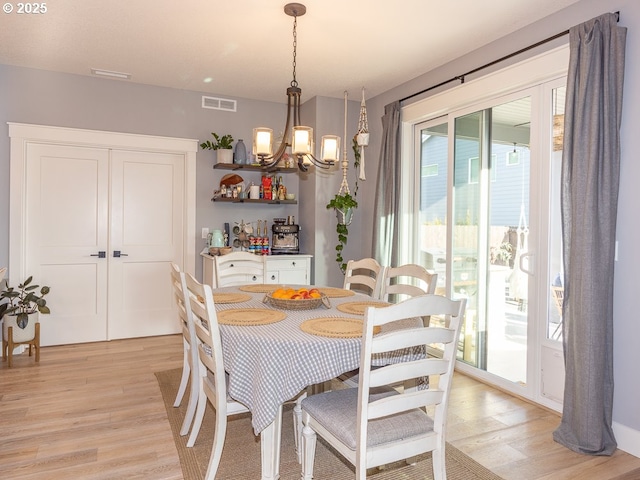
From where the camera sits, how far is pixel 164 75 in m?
4.22

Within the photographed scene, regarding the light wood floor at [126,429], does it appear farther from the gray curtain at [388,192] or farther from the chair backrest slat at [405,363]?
the gray curtain at [388,192]

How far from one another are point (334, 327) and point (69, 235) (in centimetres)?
352

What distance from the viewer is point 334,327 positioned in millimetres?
2020

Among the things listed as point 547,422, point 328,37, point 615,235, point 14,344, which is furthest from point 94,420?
point 615,235

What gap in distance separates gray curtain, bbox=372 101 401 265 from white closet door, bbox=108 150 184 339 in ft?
6.97

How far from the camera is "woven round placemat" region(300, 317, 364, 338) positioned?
1.91 meters

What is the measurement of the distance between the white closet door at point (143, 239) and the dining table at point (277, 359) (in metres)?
2.91

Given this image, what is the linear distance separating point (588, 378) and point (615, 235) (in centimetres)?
82

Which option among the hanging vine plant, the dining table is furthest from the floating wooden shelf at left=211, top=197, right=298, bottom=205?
the dining table

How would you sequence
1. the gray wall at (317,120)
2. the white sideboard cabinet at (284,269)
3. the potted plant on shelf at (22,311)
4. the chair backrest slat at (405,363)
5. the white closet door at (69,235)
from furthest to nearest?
the white sideboard cabinet at (284,269) → the white closet door at (69,235) → the potted plant on shelf at (22,311) → the gray wall at (317,120) → the chair backrest slat at (405,363)

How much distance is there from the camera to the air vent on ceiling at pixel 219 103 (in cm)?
477

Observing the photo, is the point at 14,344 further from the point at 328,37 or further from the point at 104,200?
the point at 328,37

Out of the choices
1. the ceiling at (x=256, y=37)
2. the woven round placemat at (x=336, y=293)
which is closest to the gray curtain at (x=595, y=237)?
the ceiling at (x=256, y=37)

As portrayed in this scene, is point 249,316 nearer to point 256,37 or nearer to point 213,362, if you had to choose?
point 213,362
